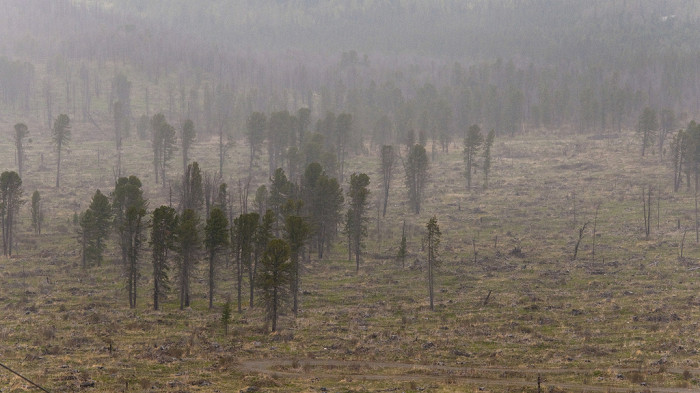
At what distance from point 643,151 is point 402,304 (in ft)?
340

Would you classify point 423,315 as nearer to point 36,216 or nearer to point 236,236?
point 236,236

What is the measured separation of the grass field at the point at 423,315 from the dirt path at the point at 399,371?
205 millimetres

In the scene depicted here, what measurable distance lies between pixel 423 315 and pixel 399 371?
1694cm

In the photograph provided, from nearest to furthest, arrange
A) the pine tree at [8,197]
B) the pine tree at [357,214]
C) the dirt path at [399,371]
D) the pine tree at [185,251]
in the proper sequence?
the dirt path at [399,371], the pine tree at [185,251], the pine tree at [8,197], the pine tree at [357,214]

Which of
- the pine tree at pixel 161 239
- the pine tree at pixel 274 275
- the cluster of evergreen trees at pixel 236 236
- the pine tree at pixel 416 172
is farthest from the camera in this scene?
the pine tree at pixel 416 172

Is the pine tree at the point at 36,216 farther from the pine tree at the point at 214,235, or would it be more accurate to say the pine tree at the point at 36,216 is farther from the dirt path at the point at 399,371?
the dirt path at the point at 399,371

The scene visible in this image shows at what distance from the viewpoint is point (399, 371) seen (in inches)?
1510

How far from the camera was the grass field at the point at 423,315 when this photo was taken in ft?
118

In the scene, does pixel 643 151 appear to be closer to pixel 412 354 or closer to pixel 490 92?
pixel 490 92

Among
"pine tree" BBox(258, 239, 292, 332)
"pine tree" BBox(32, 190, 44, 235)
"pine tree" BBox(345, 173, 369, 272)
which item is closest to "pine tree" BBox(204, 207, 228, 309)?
"pine tree" BBox(258, 239, 292, 332)

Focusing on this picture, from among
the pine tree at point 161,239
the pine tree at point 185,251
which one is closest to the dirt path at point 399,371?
the pine tree at point 185,251

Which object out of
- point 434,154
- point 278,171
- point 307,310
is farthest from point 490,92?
point 307,310

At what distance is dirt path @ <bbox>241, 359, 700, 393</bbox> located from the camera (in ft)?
116

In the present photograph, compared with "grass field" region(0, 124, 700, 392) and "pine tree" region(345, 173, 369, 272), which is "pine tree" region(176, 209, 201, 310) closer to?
"grass field" region(0, 124, 700, 392)
